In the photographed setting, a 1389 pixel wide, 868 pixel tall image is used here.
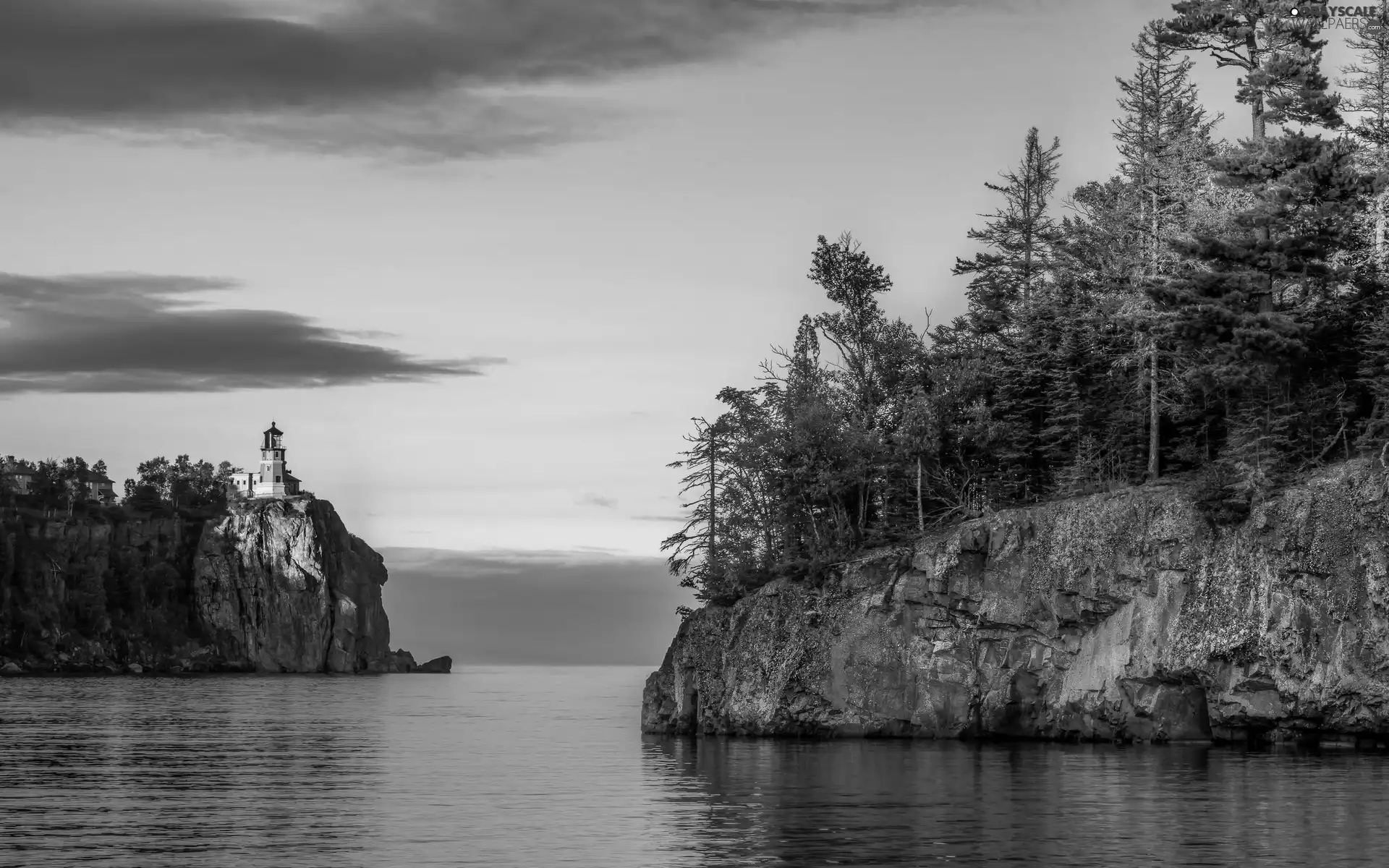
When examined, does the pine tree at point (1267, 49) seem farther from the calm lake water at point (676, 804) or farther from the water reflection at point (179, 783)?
the water reflection at point (179, 783)

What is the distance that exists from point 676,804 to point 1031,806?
9759 mm

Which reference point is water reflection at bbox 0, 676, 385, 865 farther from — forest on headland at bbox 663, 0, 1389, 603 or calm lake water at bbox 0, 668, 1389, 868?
forest on headland at bbox 663, 0, 1389, 603

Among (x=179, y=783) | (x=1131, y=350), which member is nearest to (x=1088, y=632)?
(x=1131, y=350)

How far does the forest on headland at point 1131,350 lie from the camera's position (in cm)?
5556

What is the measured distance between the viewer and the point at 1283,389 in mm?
57844

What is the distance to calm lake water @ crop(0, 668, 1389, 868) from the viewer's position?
3027 centimetres

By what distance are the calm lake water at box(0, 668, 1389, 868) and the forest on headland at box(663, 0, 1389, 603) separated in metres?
12.4

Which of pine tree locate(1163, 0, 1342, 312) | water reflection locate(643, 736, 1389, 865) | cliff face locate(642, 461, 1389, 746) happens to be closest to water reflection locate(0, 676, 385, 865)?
water reflection locate(643, 736, 1389, 865)

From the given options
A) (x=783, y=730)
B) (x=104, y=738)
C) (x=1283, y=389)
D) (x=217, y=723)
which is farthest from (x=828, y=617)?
(x=217, y=723)

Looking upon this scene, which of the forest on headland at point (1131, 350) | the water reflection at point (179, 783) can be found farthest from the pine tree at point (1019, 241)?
the water reflection at point (179, 783)

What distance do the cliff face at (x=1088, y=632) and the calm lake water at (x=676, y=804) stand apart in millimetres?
2115

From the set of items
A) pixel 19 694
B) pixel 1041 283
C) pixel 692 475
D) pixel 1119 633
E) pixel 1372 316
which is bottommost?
pixel 19 694

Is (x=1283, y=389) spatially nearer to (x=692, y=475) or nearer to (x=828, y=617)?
(x=828, y=617)

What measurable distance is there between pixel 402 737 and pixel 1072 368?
41295mm
